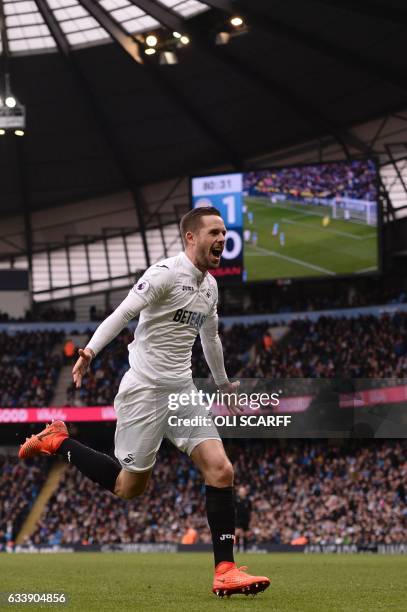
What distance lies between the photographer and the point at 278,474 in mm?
35344

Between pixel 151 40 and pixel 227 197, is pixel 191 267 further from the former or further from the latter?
pixel 227 197

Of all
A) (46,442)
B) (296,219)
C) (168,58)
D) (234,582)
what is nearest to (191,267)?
(46,442)

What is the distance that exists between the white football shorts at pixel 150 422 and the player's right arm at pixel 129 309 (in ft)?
1.86

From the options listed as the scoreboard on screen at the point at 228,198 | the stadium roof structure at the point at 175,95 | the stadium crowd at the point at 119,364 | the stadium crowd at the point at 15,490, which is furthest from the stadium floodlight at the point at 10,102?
the stadium crowd at the point at 15,490

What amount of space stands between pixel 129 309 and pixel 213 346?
4.15ft

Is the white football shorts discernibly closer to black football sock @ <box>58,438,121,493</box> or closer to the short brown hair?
black football sock @ <box>58,438,121,493</box>

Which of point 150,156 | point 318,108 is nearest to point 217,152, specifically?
point 150,156

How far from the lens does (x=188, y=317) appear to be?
8.03 m

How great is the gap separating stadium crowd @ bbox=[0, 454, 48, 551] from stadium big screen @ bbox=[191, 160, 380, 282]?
36.7 feet

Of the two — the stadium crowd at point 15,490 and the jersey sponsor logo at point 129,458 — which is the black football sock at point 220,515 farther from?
the stadium crowd at point 15,490

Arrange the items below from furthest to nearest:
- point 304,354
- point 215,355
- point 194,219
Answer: point 304,354
point 215,355
point 194,219

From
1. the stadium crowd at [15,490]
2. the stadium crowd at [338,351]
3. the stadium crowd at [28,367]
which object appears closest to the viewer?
the stadium crowd at [338,351]

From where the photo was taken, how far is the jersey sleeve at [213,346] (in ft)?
28.0

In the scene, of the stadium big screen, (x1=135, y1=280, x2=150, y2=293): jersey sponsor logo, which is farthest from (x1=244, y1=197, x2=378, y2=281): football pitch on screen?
(x1=135, y1=280, x2=150, y2=293): jersey sponsor logo
